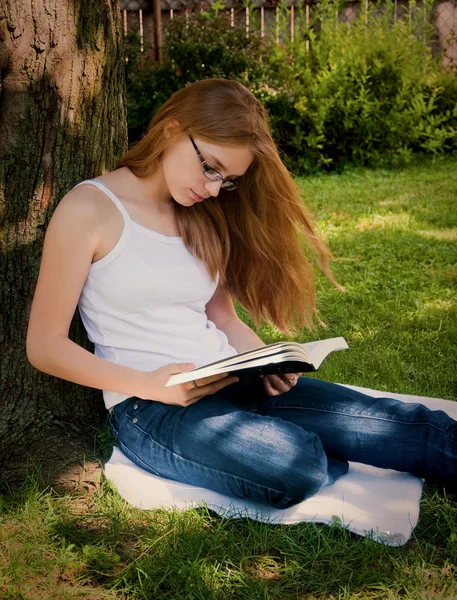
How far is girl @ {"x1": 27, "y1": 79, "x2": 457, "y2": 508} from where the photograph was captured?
2.25 metres

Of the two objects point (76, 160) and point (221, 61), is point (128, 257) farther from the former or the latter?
point (221, 61)

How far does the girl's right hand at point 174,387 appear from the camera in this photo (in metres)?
2.25

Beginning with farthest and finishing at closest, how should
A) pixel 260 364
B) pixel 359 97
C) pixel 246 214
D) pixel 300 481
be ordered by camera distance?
A: pixel 359 97 < pixel 246 214 < pixel 300 481 < pixel 260 364

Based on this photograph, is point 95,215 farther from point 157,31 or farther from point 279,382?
point 157,31

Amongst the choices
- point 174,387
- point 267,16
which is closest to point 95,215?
point 174,387

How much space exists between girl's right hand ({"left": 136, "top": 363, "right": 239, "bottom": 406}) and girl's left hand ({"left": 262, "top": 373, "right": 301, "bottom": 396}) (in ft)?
0.86

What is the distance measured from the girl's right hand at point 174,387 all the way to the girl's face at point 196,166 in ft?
1.82

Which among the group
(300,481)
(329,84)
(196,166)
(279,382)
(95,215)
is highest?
(196,166)

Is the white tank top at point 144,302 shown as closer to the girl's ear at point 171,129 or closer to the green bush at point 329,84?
the girl's ear at point 171,129

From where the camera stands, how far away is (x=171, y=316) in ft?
8.13

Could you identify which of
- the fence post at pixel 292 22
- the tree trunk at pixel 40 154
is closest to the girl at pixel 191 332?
the tree trunk at pixel 40 154

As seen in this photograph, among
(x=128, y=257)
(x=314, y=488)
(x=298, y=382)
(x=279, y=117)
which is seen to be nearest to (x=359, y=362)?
(x=298, y=382)

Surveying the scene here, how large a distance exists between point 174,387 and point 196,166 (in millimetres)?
687

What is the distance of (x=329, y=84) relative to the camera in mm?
8102
